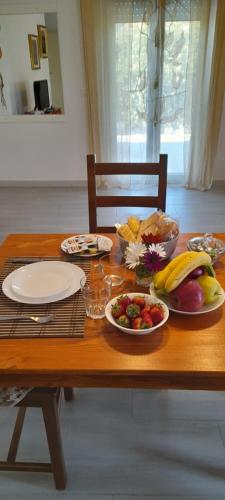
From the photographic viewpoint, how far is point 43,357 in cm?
85

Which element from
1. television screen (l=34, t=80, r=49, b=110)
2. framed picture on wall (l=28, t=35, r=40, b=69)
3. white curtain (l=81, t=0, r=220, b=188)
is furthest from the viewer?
television screen (l=34, t=80, r=49, b=110)

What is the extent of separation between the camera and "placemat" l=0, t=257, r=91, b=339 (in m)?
0.93

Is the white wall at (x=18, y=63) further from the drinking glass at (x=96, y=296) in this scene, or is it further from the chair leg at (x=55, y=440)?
the chair leg at (x=55, y=440)

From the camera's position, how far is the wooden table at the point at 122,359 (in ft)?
2.65

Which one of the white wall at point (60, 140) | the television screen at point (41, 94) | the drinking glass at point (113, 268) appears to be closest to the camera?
the drinking glass at point (113, 268)

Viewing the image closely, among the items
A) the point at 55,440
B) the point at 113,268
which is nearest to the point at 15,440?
the point at 55,440

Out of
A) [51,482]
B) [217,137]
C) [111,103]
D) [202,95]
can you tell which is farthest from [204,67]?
[51,482]

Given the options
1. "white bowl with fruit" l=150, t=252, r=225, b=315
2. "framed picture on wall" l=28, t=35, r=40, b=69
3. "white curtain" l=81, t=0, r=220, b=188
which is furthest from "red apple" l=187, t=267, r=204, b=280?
"framed picture on wall" l=28, t=35, r=40, b=69

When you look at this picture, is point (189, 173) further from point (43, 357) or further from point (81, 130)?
point (43, 357)

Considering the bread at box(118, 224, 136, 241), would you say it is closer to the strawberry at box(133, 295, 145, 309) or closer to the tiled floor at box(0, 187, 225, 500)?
the strawberry at box(133, 295, 145, 309)

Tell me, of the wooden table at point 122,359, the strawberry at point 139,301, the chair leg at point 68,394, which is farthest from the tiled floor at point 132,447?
the strawberry at point 139,301

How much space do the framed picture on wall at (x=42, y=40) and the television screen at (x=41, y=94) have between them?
301mm

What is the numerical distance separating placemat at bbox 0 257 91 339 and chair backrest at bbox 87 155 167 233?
671 mm

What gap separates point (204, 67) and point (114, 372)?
12.3 ft
